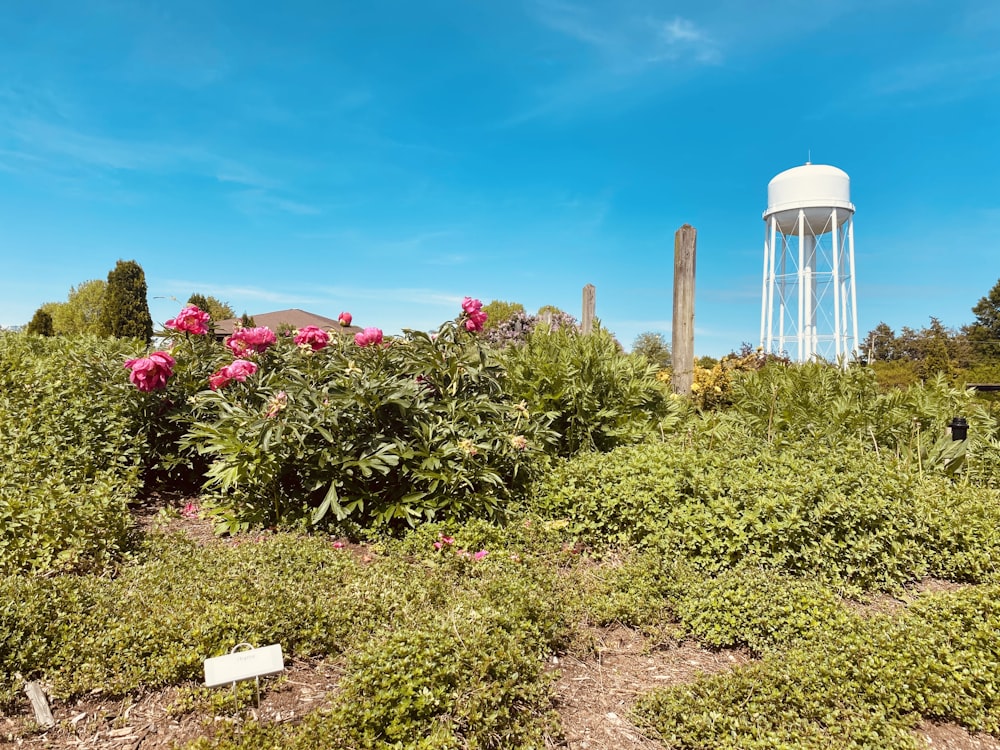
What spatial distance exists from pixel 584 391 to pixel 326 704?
320 centimetres

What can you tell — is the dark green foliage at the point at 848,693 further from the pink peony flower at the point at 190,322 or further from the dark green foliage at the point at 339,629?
the pink peony flower at the point at 190,322

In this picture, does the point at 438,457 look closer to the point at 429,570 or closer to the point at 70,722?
the point at 429,570

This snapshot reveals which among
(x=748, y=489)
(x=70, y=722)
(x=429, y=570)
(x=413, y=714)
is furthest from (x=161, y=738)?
(x=748, y=489)

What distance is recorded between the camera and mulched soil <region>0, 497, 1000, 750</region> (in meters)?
2.10

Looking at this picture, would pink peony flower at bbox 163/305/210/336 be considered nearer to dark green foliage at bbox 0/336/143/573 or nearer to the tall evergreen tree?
dark green foliage at bbox 0/336/143/573

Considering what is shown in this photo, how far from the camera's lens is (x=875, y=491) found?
362cm

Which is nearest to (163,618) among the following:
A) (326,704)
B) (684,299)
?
(326,704)

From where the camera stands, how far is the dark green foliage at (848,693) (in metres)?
2.14

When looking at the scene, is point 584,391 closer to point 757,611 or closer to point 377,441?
point 377,441

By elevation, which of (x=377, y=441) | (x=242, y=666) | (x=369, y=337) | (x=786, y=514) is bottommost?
(x=242, y=666)

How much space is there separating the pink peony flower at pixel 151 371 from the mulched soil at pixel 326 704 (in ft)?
7.96

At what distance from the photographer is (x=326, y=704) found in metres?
2.22

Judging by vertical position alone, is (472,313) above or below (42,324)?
below

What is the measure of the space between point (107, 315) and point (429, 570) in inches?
905
